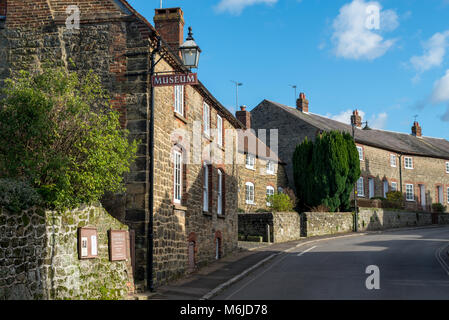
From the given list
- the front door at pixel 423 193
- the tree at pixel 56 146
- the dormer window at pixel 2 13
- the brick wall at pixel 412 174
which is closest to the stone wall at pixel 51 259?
the tree at pixel 56 146

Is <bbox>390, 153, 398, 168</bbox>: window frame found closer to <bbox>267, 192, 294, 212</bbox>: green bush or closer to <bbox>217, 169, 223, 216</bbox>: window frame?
<bbox>267, 192, 294, 212</bbox>: green bush

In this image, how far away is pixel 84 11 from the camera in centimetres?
1508

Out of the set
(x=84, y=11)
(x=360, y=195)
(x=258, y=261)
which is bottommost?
(x=258, y=261)

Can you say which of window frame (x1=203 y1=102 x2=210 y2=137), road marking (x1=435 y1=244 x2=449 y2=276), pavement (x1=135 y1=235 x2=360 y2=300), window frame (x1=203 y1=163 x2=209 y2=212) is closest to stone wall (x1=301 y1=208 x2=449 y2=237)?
pavement (x1=135 y1=235 x2=360 y2=300)

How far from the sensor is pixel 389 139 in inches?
2040

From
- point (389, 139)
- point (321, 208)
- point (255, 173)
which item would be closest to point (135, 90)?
point (255, 173)

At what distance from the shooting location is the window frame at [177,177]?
54.4 ft

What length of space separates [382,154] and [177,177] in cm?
3460

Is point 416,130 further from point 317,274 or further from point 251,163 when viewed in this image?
point 317,274

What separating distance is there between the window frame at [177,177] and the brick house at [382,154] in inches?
989
